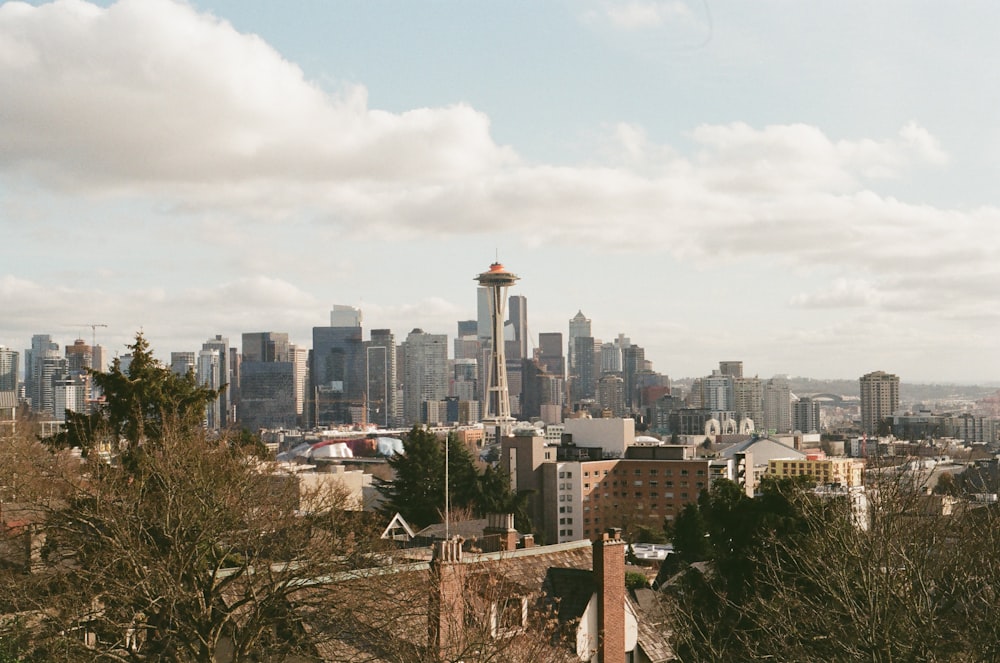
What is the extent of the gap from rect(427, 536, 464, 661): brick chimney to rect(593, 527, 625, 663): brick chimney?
3.95m

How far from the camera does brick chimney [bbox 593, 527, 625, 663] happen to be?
2255 centimetres

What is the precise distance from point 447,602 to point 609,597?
19.2 feet

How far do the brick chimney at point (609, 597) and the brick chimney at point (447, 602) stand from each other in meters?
3.95

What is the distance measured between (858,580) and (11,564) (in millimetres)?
17536

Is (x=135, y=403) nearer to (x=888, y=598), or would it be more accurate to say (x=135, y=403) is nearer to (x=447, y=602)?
(x=447, y=602)

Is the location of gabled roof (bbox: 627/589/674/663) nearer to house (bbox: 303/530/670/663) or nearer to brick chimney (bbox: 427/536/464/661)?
house (bbox: 303/530/670/663)

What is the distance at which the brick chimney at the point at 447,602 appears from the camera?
1609 cm

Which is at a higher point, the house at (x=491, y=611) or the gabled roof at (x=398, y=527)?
the house at (x=491, y=611)

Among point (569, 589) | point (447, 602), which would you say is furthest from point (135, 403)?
point (447, 602)

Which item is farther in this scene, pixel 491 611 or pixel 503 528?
pixel 503 528

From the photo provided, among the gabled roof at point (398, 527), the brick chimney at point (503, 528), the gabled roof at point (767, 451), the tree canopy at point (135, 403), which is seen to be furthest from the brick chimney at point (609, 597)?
the gabled roof at point (767, 451)

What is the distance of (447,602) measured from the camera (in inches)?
701

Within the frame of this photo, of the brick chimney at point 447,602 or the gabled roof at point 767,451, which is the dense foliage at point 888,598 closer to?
the brick chimney at point 447,602

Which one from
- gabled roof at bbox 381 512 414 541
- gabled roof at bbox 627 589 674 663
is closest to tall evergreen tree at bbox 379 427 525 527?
gabled roof at bbox 381 512 414 541
